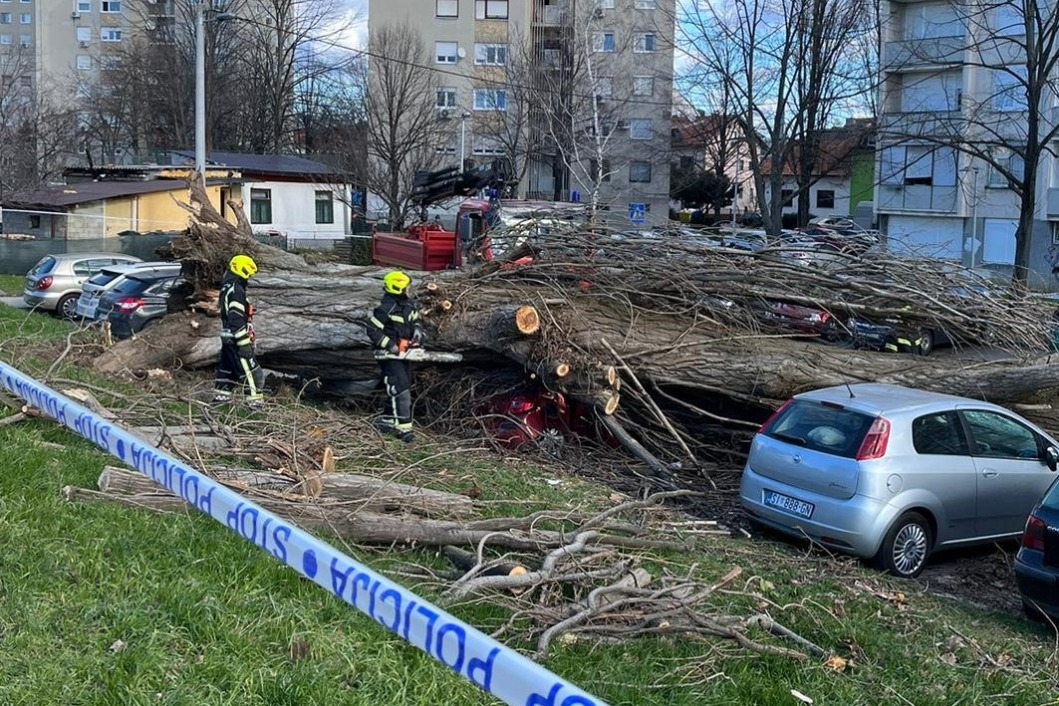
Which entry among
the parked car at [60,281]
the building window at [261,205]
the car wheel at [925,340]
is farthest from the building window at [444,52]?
the car wheel at [925,340]

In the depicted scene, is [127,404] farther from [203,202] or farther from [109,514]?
[203,202]

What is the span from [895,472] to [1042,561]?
1.45 metres

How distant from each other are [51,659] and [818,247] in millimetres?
10291

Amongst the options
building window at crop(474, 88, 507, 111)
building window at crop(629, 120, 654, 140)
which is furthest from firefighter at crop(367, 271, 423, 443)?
building window at crop(629, 120, 654, 140)

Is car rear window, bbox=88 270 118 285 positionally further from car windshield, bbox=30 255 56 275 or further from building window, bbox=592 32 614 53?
building window, bbox=592 32 614 53

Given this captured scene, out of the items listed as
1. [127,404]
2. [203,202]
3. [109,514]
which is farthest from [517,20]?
[109,514]

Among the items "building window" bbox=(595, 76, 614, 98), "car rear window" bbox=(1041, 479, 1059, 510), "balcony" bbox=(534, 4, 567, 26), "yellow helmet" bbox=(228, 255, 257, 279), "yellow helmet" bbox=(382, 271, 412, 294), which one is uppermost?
"balcony" bbox=(534, 4, 567, 26)

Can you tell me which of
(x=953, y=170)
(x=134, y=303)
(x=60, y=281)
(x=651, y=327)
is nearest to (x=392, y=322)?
(x=651, y=327)

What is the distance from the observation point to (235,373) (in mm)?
11664

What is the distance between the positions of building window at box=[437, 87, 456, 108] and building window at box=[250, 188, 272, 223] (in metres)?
14.2

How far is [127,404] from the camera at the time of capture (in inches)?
364

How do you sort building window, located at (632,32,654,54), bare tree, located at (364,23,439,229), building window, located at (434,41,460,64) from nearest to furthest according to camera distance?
bare tree, located at (364,23,439,229) → building window, located at (632,32,654,54) → building window, located at (434,41,460,64)

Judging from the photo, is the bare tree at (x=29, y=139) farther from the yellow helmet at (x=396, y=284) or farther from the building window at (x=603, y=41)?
the yellow helmet at (x=396, y=284)

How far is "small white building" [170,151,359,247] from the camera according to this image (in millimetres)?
39125
